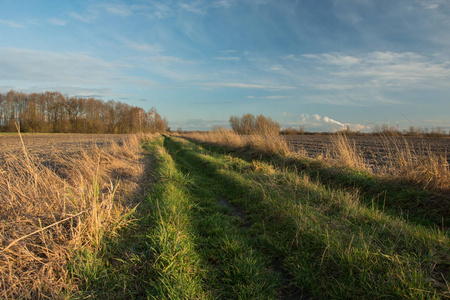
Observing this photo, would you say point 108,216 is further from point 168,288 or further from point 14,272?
point 168,288

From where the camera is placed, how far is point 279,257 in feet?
10.5

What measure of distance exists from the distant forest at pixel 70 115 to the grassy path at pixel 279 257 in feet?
148

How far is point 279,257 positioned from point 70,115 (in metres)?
71.0

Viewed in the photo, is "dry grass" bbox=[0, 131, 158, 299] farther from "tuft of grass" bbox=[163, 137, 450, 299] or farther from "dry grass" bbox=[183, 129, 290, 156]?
"dry grass" bbox=[183, 129, 290, 156]

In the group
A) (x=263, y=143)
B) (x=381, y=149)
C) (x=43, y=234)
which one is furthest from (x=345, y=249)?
(x=381, y=149)

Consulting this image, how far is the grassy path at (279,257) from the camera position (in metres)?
2.37

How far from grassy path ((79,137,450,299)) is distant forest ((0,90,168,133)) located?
45048 millimetres

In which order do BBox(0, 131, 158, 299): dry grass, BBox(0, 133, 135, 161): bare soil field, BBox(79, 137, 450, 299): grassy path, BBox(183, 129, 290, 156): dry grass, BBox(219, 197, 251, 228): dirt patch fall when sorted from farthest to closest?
BBox(183, 129, 290, 156): dry grass < BBox(0, 133, 135, 161): bare soil field < BBox(219, 197, 251, 228): dirt patch < BBox(79, 137, 450, 299): grassy path < BBox(0, 131, 158, 299): dry grass

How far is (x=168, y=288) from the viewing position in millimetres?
2264

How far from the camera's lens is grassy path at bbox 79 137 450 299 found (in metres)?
2.37

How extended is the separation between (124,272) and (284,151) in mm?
9289

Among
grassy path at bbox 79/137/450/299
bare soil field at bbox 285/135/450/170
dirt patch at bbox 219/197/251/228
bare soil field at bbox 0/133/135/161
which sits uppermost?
bare soil field at bbox 285/135/450/170

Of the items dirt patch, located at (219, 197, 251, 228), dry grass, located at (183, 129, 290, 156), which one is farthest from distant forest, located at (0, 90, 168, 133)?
dirt patch, located at (219, 197, 251, 228)

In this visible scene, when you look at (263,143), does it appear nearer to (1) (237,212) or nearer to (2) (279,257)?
(1) (237,212)
